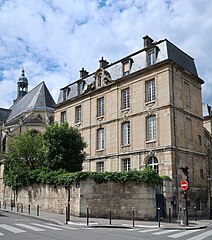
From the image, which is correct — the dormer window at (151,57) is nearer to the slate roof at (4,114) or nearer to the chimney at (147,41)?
the chimney at (147,41)

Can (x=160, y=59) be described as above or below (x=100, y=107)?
above

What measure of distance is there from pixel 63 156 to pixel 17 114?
3098 cm

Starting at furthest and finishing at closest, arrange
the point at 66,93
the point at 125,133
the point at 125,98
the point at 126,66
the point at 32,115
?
the point at 32,115
the point at 66,93
the point at 126,66
the point at 125,98
the point at 125,133

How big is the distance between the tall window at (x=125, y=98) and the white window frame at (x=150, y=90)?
201cm

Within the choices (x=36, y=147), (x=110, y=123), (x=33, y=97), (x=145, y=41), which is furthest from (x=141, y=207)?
(x=33, y=97)

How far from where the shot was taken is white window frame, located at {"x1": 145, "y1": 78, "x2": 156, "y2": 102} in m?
24.5

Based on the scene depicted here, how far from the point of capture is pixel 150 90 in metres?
24.8

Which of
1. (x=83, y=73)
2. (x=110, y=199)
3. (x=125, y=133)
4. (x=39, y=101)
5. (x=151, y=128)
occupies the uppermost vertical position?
(x=39, y=101)

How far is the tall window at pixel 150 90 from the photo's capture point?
2452 centimetres

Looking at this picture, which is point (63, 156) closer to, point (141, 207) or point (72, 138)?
point (72, 138)

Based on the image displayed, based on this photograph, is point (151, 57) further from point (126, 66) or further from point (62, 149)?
point (62, 149)

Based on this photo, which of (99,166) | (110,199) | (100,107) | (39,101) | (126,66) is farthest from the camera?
(39,101)

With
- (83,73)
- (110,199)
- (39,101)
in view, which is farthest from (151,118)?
(39,101)

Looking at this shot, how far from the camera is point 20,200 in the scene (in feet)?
83.6
